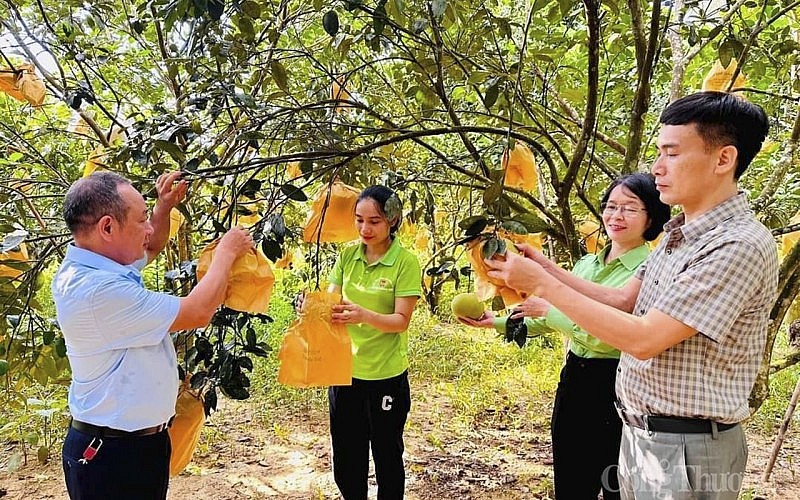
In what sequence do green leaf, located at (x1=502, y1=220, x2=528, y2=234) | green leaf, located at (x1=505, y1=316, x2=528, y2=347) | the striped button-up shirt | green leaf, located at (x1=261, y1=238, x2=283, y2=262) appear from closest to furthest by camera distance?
the striped button-up shirt → green leaf, located at (x1=502, y1=220, x2=528, y2=234) → green leaf, located at (x1=261, y1=238, x2=283, y2=262) → green leaf, located at (x1=505, y1=316, x2=528, y2=347)

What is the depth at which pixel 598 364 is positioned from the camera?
186 cm

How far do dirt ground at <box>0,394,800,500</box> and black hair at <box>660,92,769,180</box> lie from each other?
204 centimetres

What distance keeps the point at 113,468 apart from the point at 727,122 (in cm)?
145

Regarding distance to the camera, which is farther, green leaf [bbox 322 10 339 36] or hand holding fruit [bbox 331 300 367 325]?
hand holding fruit [bbox 331 300 367 325]

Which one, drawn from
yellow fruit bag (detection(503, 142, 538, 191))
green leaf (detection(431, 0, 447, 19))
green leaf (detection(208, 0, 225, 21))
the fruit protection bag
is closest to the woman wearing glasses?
the fruit protection bag

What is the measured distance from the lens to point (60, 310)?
1425 mm

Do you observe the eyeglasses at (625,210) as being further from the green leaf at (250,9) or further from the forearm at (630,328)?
the green leaf at (250,9)

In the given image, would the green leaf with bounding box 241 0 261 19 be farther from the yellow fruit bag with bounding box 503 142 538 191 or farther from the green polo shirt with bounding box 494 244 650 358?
the green polo shirt with bounding box 494 244 650 358

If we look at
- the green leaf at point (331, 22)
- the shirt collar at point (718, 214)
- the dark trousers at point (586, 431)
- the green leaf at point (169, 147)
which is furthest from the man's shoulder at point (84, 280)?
the dark trousers at point (586, 431)

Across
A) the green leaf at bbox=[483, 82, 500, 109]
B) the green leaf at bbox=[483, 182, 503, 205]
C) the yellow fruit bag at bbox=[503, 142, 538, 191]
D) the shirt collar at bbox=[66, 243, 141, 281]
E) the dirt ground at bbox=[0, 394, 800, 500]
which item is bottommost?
→ the dirt ground at bbox=[0, 394, 800, 500]

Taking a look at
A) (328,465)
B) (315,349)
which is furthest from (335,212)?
(328,465)

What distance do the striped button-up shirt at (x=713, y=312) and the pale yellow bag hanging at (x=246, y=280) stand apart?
2.63ft

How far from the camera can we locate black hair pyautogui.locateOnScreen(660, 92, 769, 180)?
1155 millimetres

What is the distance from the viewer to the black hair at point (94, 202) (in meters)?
1.39
